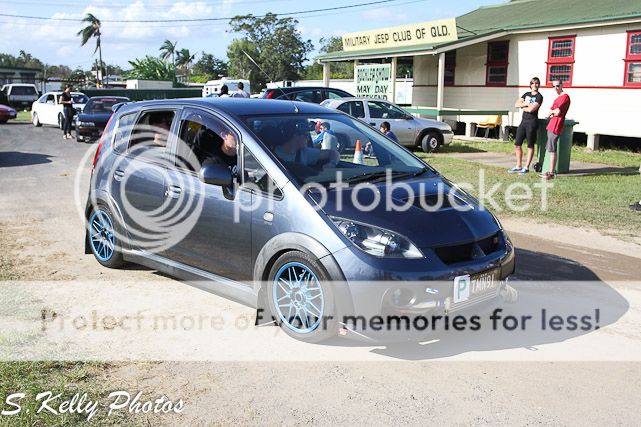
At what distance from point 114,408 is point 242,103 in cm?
296

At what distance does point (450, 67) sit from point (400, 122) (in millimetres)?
8627

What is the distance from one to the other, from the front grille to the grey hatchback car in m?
A: 0.01

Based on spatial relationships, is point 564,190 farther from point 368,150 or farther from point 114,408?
point 114,408

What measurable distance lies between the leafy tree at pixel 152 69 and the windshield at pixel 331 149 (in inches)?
2474

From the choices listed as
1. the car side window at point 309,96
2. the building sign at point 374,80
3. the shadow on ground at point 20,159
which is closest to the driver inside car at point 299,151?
the shadow on ground at point 20,159

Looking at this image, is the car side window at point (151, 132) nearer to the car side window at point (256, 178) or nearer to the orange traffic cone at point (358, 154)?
the car side window at point (256, 178)

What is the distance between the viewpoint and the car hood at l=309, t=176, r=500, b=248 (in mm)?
4547

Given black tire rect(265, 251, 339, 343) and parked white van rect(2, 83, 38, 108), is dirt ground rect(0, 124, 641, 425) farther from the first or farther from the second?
parked white van rect(2, 83, 38, 108)

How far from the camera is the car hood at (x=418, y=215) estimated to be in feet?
14.9

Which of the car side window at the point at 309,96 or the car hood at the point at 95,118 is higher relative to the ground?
the car side window at the point at 309,96

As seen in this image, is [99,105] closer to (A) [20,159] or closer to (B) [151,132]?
(A) [20,159]

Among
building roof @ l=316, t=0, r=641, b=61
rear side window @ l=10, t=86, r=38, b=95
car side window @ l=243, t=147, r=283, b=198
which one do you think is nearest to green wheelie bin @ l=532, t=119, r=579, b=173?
building roof @ l=316, t=0, r=641, b=61

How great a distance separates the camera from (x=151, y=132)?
623cm

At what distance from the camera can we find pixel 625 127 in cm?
1817
